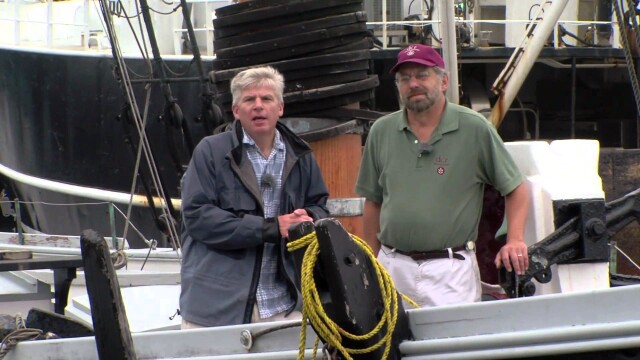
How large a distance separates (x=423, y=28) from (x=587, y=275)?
984 centimetres

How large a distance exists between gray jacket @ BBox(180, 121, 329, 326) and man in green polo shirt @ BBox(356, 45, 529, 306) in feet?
1.19

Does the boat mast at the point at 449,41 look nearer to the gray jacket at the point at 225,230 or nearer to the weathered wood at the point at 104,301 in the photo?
the gray jacket at the point at 225,230

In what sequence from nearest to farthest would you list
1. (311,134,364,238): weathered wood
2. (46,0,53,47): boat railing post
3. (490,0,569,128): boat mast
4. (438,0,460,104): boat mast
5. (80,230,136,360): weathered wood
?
(80,230,136,360): weathered wood
(311,134,364,238): weathered wood
(438,0,460,104): boat mast
(490,0,569,128): boat mast
(46,0,53,47): boat railing post

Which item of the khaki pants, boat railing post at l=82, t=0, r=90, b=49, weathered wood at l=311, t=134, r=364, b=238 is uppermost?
boat railing post at l=82, t=0, r=90, b=49

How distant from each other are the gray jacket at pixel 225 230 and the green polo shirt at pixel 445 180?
1.09 feet

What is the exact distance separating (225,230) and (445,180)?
0.89 meters

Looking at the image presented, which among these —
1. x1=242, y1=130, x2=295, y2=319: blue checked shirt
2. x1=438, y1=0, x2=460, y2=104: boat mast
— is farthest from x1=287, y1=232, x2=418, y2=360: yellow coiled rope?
x1=438, y1=0, x2=460, y2=104: boat mast

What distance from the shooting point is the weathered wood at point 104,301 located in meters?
3.77

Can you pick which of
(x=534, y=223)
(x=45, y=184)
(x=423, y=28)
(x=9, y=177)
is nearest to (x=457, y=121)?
(x=534, y=223)

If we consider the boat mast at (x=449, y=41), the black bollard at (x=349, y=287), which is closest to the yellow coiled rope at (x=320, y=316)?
the black bollard at (x=349, y=287)

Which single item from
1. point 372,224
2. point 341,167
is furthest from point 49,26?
point 372,224

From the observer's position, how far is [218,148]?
4.04 meters

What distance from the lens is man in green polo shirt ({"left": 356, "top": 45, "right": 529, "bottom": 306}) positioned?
164 inches

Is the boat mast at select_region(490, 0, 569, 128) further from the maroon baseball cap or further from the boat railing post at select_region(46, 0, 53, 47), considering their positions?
the boat railing post at select_region(46, 0, 53, 47)
